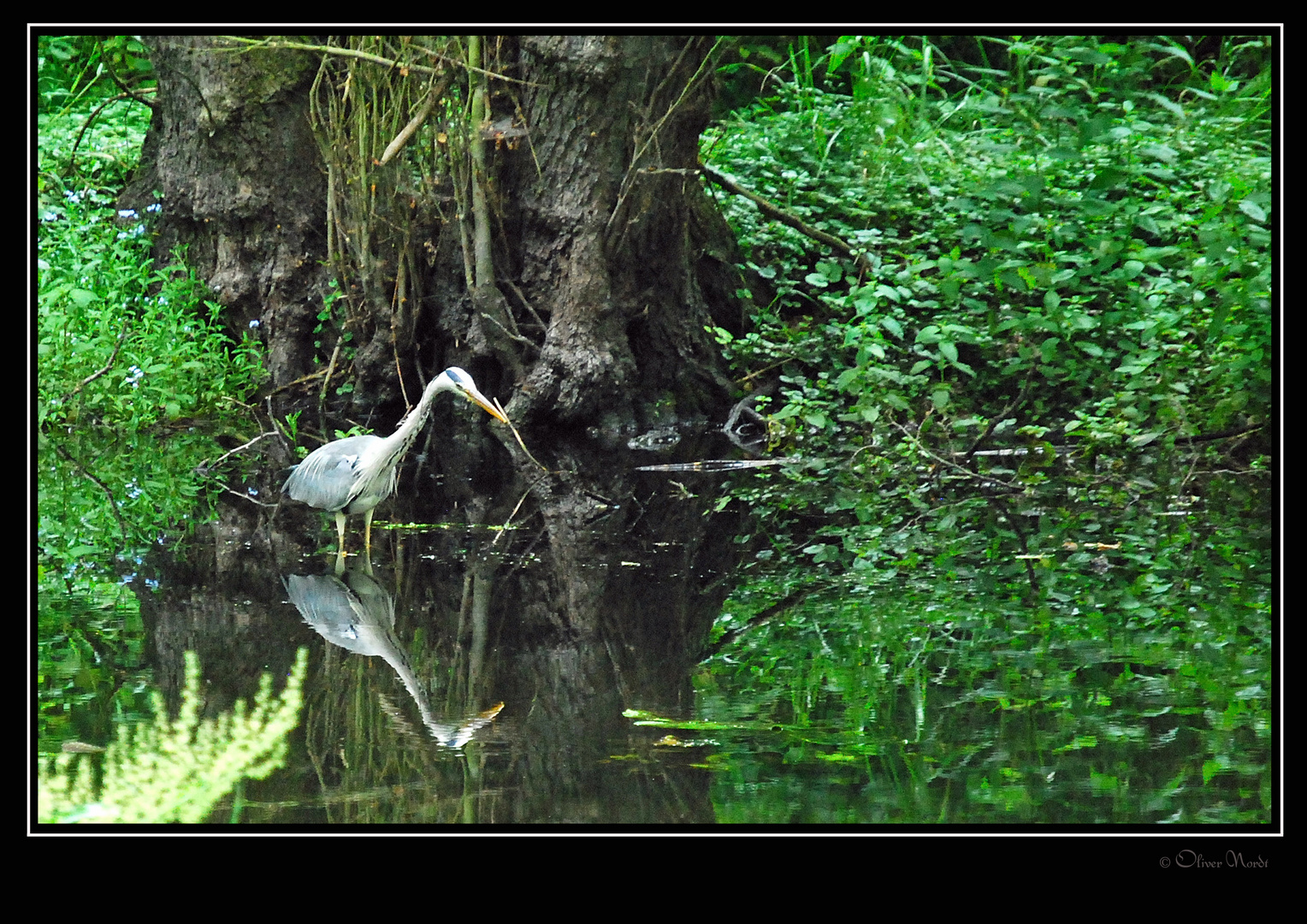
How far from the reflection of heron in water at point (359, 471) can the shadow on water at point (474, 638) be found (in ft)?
0.42

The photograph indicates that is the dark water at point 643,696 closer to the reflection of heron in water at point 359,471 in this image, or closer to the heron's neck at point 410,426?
the reflection of heron in water at point 359,471

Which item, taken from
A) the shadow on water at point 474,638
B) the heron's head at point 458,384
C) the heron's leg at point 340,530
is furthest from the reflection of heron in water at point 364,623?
the heron's head at point 458,384

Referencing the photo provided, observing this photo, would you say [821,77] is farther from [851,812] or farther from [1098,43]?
[851,812]

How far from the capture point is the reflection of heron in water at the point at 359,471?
404cm

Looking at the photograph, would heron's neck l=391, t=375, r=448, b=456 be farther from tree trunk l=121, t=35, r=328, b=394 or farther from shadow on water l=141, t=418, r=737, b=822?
tree trunk l=121, t=35, r=328, b=394

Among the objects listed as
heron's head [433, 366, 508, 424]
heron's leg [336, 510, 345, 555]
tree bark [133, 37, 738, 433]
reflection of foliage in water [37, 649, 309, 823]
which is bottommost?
reflection of foliage in water [37, 649, 309, 823]

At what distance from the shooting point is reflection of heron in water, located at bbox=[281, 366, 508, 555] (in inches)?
159

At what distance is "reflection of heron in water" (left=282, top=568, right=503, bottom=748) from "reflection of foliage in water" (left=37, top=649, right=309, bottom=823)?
0.94ft

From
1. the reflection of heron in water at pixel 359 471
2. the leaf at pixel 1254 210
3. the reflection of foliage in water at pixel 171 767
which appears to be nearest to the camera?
the reflection of foliage in water at pixel 171 767

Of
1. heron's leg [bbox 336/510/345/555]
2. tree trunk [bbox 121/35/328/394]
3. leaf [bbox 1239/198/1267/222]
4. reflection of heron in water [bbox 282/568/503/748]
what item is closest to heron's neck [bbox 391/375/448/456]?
heron's leg [bbox 336/510/345/555]

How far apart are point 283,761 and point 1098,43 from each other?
8.07 ft

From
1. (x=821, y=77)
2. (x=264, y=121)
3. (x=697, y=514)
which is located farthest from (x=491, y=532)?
(x=821, y=77)

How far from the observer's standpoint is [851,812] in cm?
219

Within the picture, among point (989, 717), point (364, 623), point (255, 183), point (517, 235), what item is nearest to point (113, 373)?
point (255, 183)
